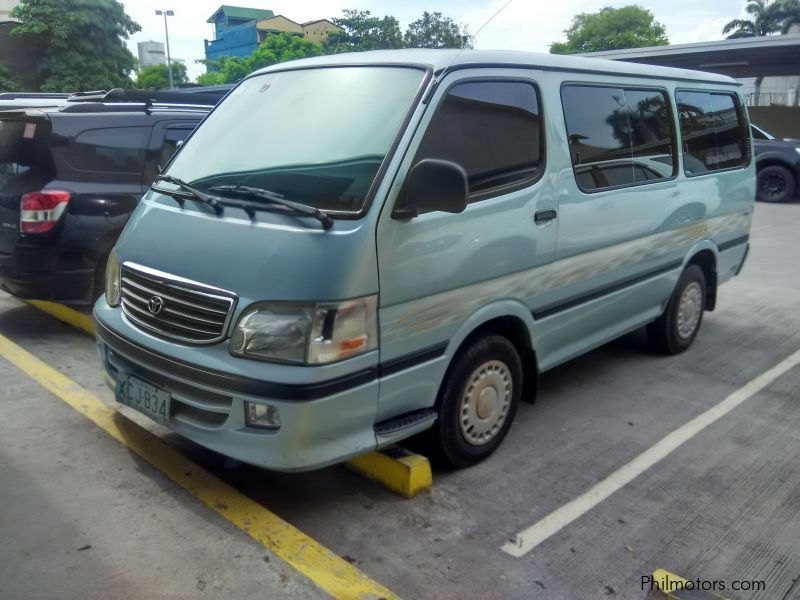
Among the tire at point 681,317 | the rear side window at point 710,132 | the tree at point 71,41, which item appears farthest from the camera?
the tree at point 71,41

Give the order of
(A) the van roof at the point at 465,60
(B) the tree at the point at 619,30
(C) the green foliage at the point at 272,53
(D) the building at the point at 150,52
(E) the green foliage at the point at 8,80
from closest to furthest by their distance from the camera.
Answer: (A) the van roof at the point at 465,60, (E) the green foliage at the point at 8,80, (D) the building at the point at 150,52, (C) the green foliage at the point at 272,53, (B) the tree at the point at 619,30

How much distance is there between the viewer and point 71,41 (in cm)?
3050

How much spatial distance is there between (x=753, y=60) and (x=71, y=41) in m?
27.2

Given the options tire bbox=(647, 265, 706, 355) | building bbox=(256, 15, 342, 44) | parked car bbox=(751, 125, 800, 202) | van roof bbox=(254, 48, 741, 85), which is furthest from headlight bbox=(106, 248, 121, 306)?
building bbox=(256, 15, 342, 44)

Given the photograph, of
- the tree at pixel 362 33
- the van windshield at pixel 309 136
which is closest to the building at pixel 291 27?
the tree at pixel 362 33

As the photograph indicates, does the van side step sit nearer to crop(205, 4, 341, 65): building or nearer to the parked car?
the parked car

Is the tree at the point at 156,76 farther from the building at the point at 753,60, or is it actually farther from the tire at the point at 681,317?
the tire at the point at 681,317

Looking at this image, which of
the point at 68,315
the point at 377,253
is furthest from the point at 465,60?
the point at 68,315

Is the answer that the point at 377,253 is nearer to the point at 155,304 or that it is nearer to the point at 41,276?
the point at 155,304

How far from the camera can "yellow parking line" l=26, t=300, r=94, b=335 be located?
18.3ft

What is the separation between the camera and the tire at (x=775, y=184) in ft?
47.3

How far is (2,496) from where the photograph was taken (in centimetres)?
314

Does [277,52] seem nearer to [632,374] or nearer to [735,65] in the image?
[735,65]

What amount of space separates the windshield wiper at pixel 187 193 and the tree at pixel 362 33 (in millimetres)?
42677
